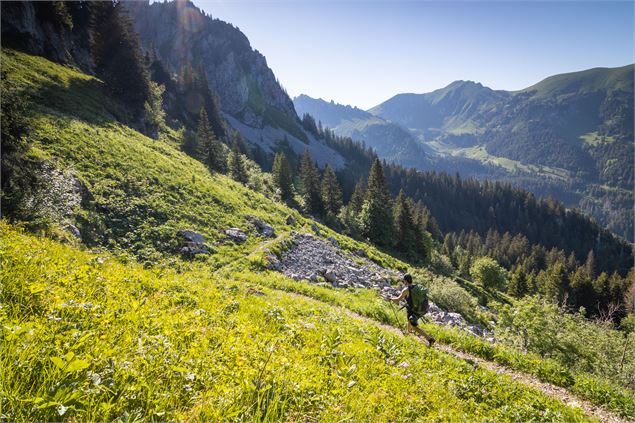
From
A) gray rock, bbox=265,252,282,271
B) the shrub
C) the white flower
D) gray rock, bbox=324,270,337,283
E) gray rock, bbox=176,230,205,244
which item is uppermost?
the white flower

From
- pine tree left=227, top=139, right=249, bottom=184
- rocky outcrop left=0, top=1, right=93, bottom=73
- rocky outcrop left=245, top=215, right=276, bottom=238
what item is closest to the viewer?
rocky outcrop left=245, top=215, right=276, bottom=238

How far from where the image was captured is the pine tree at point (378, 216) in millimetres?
56688

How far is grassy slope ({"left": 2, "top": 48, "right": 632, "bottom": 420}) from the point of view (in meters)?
4.17

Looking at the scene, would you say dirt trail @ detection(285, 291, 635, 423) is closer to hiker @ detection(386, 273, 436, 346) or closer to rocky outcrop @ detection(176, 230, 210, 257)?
hiker @ detection(386, 273, 436, 346)

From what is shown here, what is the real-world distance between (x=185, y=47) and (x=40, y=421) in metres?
236

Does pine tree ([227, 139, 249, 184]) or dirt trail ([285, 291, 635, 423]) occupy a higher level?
pine tree ([227, 139, 249, 184])

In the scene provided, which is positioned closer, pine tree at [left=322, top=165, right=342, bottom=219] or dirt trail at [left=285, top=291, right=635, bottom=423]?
dirt trail at [left=285, top=291, right=635, bottom=423]

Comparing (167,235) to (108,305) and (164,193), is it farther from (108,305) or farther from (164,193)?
(108,305)

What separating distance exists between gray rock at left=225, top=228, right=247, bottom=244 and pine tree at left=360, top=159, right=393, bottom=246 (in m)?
34.9

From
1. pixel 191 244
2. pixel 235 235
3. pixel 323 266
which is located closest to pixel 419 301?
pixel 323 266

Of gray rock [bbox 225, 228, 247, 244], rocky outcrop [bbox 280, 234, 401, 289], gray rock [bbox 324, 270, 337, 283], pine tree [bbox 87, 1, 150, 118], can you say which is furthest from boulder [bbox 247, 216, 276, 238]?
pine tree [bbox 87, 1, 150, 118]

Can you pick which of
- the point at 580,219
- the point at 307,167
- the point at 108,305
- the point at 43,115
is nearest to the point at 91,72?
the point at 43,115

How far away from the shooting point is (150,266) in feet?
54.7

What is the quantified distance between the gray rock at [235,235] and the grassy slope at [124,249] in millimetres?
642
